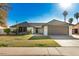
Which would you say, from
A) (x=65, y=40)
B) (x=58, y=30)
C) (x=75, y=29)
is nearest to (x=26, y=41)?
(x=58, y=30)

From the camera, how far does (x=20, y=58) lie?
5.91m

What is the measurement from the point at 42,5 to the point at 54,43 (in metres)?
2.14

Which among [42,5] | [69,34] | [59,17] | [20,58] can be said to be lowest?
[20,58]

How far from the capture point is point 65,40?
8844 millimetres

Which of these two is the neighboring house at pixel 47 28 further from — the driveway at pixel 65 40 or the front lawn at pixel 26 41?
the front lawn at pixel 26 41

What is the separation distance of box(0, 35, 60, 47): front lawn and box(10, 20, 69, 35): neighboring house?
0.48m

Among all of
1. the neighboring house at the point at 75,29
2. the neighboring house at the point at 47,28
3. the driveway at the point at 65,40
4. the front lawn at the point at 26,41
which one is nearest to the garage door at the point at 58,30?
the neighboring house at the point at 47,28

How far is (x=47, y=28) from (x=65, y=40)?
1.48m

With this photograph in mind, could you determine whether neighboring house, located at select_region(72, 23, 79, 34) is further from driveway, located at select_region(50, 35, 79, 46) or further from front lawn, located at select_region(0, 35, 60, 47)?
front lawn, located at select_region(0, 35, 60, 47)

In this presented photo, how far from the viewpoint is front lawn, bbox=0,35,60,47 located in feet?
26.4

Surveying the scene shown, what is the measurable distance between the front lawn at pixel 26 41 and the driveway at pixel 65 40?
30 cm

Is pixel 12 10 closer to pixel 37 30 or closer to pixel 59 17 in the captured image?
pixel 37 30

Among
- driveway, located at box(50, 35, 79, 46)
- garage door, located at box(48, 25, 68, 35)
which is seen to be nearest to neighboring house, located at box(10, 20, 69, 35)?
garage door, located at box(48, 25, 68, 35)

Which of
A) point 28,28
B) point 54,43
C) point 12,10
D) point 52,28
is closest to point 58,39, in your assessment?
point 54,43
